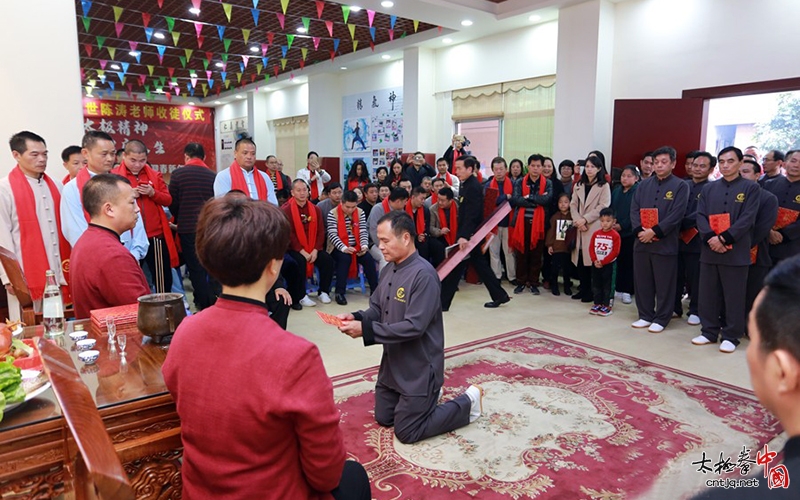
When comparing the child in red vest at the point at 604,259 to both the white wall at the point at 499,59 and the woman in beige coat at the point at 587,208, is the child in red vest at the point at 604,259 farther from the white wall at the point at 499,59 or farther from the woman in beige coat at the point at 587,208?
the white wall at the point at 499,59

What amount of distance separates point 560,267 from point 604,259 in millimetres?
910

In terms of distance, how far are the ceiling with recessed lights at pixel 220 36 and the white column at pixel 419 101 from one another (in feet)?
1.61

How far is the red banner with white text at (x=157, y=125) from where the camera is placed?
47.2 feet

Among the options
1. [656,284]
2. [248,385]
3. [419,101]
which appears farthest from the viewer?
[419,101]

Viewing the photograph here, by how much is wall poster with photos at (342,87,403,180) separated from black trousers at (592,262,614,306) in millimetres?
5352

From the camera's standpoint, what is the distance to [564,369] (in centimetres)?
354

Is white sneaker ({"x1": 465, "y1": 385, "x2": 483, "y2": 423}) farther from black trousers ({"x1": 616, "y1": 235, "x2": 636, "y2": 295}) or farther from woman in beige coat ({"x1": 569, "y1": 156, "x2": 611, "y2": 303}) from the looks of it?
black trousers ({"x1": 616, "y1": 235, "x2": 636, "y2": 295})

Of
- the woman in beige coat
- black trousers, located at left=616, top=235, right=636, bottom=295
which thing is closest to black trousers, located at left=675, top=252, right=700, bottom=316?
black trousers, located at left=616, top=235, right=636, bottom=295

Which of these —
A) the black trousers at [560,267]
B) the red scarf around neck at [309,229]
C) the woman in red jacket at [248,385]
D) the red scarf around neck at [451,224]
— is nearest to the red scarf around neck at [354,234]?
the red scarf around neck at [309,229]

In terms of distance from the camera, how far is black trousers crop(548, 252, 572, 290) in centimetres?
587

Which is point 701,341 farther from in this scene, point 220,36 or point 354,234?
point 220,36

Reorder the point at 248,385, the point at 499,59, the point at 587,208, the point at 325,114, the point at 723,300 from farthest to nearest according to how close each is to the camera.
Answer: the point at 325,114 < the point at 499,59 < the point at 587,208 < the point at 723,300 < the point at 248,385

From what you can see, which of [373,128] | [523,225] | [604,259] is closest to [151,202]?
[523,225]

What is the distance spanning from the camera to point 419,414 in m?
2.53
